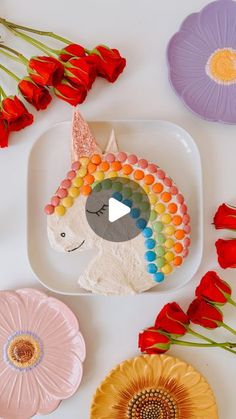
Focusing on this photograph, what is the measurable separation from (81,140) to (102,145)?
73mm

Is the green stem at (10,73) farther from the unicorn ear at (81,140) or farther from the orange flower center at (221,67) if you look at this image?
the orange flower center at (221,67)

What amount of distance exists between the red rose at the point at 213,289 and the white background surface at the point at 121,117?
51 mm

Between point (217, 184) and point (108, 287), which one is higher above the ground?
point (217, 184)

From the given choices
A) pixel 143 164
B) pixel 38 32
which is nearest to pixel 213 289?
pixel 143 164

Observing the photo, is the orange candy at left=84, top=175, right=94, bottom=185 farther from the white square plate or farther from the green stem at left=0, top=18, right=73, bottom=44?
the green stem at left=0, top=18, right=73, bottom=44

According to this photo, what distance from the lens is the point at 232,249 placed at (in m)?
1.04

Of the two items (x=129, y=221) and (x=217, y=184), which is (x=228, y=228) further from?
(x=129, y=221)

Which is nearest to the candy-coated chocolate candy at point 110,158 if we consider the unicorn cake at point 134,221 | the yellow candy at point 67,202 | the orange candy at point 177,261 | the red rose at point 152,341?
the unicorn cake at point 134,221

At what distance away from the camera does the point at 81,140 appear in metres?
1.02

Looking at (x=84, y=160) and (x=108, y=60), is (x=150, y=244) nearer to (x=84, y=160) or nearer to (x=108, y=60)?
(x=84, y=160)

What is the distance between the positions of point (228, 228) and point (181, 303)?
17 centimetres

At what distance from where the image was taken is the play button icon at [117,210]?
3.38ft

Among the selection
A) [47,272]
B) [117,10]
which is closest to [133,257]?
[47,272]

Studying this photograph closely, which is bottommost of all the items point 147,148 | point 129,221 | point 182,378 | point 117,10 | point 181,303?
point 182,378
